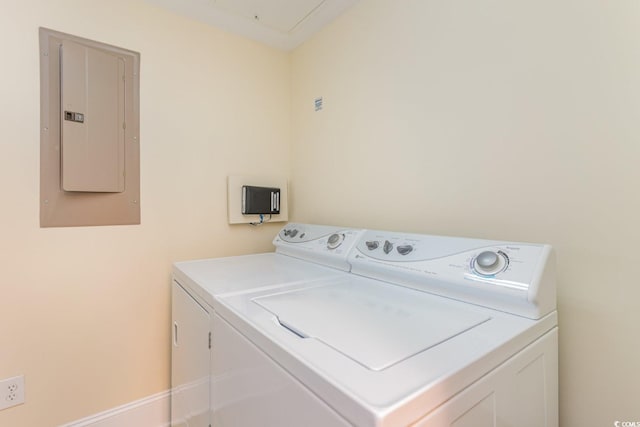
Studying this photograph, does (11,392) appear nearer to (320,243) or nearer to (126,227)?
(126,227)

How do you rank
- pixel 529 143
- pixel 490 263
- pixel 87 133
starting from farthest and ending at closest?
pixel 87 133
pixel 529 143
pixel 490 263

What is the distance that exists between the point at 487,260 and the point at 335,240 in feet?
2.23

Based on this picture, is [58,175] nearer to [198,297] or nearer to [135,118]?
[135,118]

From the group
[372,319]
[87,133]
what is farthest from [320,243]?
[87,133]

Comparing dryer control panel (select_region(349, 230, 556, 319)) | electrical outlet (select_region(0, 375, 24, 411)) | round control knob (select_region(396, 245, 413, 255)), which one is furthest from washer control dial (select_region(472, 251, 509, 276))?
electrical outlet (select_region(0, 375, 24, 411))

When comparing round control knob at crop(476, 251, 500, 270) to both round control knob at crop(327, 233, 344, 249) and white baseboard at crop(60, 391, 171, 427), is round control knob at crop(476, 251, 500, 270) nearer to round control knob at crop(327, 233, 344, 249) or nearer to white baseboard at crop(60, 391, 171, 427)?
round control knob at crop(327, 233, 344, 249)

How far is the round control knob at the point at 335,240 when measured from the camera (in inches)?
55.1

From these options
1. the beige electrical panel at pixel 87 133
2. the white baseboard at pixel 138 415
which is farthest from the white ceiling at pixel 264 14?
the white baseboard at pixel 138 415

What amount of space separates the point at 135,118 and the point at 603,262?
6.56 feet

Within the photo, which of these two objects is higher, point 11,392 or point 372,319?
point 372,319

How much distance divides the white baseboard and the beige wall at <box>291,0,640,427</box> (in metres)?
1.47

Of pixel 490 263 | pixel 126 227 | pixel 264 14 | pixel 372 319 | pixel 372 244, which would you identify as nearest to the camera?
pixel 372 319

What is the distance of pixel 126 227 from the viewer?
1551 mm

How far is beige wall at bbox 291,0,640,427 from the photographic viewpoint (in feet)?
2.80
